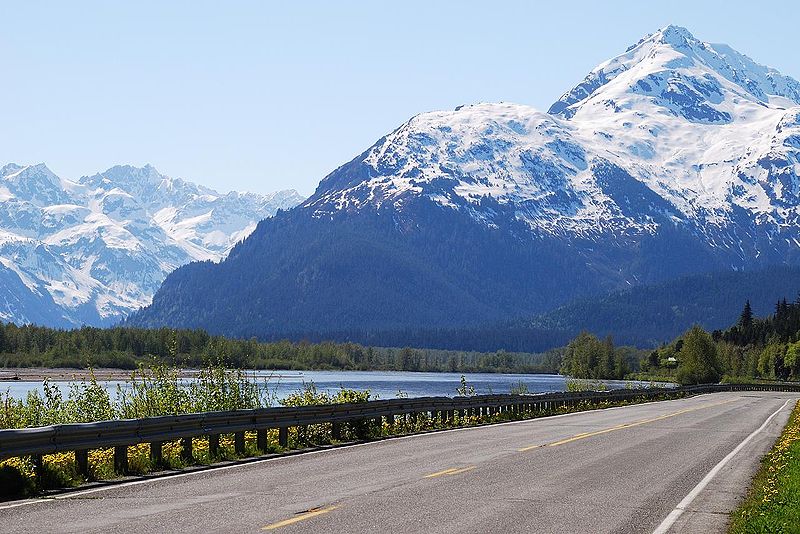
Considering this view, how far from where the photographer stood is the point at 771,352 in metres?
176

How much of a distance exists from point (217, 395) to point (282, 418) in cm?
360

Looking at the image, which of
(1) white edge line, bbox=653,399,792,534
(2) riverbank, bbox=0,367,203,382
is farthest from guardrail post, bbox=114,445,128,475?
(2) riverbank, bbox=0,367,203,382

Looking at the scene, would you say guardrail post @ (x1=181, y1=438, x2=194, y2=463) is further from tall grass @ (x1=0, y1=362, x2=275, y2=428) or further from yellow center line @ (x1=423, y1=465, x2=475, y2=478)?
yellow center line @ (x1=423, y1=465, x2=475, y2=478)

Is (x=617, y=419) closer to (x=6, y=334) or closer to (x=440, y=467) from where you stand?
(x=440, y=467)

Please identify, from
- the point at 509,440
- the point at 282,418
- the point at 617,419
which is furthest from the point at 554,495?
the point at 617,419

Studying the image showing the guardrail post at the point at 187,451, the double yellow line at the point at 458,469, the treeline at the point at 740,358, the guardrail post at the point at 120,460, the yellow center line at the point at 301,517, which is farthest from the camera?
the treeline at the point at 740,358

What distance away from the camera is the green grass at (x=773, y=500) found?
16.3 meters

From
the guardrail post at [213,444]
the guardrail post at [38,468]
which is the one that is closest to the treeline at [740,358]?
the guardrail post at [213,444]

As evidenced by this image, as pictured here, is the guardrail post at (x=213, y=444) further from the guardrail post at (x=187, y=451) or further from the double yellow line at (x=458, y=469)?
the double yellow line at (x=458, y=469)

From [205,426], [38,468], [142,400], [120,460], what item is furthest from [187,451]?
[142,400]

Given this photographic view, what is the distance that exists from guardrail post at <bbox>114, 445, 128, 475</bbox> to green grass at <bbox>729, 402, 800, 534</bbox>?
10.7m

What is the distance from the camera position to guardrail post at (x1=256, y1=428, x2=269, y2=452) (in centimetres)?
2694

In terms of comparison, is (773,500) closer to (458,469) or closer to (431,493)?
(431,493)

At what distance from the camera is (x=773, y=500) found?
1916cm
